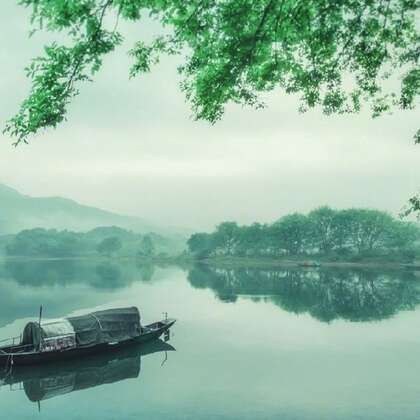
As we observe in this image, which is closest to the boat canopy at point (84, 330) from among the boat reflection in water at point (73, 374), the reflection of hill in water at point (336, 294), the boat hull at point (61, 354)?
the boat hull at point (61, 354)

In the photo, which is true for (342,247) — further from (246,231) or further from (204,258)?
(204,258)

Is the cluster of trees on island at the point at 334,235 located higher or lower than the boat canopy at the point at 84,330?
higher

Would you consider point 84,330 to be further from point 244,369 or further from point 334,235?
point 334,235

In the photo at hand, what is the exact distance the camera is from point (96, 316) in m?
33.9

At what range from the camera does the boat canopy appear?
30.3m

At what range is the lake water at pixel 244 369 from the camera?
23.0 metres

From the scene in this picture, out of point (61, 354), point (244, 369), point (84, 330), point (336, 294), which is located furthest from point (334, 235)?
point (61, 354)

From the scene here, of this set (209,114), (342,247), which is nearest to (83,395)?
(209,114)

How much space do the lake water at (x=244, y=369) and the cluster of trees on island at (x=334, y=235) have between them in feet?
294

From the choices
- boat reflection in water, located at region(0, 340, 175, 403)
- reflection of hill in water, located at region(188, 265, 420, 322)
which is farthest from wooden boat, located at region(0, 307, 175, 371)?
reflection of hill in water, located at region(188, 265, 420, 322)

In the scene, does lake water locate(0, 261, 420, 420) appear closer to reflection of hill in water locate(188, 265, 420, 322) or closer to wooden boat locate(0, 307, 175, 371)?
reflection of hill in water locate(188, 265, 420, 322)

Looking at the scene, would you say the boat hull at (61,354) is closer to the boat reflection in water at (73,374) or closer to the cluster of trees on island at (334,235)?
the boat reflection in water at (73,374)

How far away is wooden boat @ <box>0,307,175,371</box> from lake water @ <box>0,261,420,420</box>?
3.02 ft

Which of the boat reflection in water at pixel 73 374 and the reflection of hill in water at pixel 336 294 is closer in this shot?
the boat reflection in water at pixel 73 374
